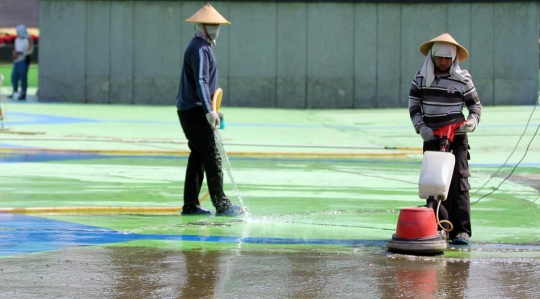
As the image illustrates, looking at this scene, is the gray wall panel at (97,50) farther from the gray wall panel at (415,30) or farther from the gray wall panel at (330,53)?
the gray wall panel at (415,30)

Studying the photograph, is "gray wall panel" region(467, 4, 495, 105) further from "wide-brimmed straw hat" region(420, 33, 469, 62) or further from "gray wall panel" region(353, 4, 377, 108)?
"wide-brimmed straw hat" region(420, 33, 469, 62)

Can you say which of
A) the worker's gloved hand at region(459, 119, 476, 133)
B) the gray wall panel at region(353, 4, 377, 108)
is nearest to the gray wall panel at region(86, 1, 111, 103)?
the gray wall panel at region(353, 4, 377, 108)

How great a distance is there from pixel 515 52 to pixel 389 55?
3306mm

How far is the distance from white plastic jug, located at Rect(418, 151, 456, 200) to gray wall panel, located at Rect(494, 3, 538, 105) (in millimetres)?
18911

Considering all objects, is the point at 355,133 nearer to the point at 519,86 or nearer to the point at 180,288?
the point at 519,86

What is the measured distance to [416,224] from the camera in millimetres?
7609

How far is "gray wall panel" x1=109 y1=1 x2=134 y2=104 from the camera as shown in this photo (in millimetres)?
25797

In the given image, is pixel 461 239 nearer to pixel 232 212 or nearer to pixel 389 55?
pixel 232 212

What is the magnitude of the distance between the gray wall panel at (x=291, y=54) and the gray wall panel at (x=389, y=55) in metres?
1.93

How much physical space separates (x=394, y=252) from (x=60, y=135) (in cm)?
1120

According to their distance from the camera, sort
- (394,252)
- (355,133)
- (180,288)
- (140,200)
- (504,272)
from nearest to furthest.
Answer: (180,288), (504,272), (394,252), (140,200), (355,133)

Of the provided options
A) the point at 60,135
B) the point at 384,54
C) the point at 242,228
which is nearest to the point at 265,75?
the point at 384,54

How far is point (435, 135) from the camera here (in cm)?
835

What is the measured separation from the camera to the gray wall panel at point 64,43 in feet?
84.8
